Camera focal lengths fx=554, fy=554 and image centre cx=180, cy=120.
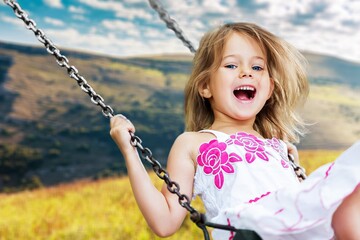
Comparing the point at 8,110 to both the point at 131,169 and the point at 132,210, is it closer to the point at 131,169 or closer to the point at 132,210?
the point at 132,210

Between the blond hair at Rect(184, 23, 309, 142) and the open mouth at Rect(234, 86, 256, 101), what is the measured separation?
0.09 metres

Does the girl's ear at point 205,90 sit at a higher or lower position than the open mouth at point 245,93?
lower

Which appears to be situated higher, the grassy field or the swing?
the swing

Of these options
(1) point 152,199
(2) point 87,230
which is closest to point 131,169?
(1) point 152,199

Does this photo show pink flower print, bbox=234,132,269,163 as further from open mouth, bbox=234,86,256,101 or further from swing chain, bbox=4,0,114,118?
swing chain, bbox=4,0,114,118

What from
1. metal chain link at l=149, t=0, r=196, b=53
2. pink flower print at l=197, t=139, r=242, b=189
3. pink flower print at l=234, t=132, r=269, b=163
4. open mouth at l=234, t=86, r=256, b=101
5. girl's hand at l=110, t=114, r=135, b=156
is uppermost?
metal chain link at l=149, t=0, r=196, b=53

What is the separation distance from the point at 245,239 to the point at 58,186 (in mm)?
4757

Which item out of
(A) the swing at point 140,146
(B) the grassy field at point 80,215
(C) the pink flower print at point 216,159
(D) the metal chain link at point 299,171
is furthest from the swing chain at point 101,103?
(B) the grassy field at point 80,215

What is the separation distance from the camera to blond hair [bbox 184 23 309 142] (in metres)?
1.61

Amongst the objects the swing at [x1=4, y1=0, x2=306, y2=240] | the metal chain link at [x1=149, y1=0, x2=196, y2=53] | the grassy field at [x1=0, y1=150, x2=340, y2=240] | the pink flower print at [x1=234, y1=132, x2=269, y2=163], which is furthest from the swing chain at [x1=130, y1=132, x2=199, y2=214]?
the grassy field at [x1=0, y1=150, x2=340, y2=240]

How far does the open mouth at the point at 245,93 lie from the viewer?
1524 mm

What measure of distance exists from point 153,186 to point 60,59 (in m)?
0.42

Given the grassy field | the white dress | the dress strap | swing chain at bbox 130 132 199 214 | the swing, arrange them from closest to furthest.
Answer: the white dress → the swing → swing chain at bbox 130 132 199 214 → the dress strap → the grassy field

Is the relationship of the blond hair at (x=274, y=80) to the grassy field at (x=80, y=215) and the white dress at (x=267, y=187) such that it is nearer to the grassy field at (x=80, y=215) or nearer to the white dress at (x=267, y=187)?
the white dress at (x=267, y=187)
